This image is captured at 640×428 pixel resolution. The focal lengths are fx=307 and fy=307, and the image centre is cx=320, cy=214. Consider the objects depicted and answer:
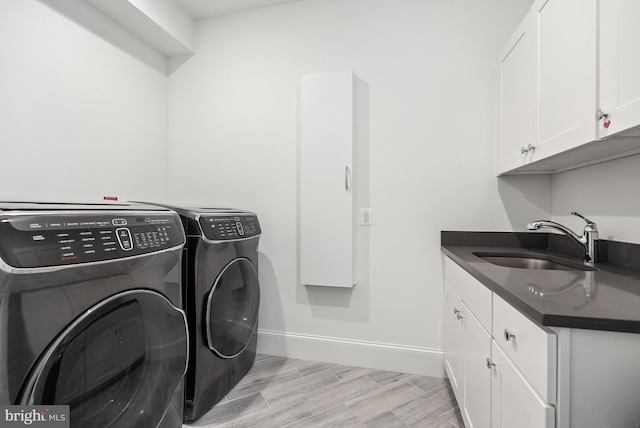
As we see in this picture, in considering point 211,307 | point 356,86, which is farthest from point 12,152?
point 356,86

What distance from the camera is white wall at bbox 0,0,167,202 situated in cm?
158

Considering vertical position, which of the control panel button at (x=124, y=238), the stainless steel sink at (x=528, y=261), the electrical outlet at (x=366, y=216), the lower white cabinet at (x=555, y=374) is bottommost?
the lower white cabinet at (x=555, y=374)

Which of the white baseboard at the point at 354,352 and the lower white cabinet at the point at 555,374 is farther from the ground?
the lower white cabinet at the point at 555,374

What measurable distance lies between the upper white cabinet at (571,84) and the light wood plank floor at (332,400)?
1.41m

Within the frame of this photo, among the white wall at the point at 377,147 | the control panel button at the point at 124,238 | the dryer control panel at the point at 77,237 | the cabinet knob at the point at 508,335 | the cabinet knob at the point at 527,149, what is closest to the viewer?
the dryer control panel at the point at 77,237

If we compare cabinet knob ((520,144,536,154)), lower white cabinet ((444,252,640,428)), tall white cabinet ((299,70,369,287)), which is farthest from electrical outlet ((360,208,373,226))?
lower white cabinet ((444,252,640,428))

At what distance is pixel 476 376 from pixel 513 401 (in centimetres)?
38

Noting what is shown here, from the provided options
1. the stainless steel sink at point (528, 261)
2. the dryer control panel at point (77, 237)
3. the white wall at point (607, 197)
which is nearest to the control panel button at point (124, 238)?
the dryer control panel at point (77, 237)

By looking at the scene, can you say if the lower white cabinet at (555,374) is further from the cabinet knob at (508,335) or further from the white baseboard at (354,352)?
the white baseboard at (354,352)

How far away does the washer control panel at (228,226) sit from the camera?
1.62 meters

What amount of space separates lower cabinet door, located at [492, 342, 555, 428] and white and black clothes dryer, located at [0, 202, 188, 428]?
1.23 meters

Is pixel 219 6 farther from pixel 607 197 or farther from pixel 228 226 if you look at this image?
pixel 607 197

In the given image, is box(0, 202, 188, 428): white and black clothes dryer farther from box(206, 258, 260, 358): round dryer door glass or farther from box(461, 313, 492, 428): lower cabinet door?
box(461, 313, 492, 428): lower cabinet door

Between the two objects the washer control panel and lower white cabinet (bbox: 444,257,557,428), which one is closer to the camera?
lower white cabinet (bbox: 444,257,557,428)
